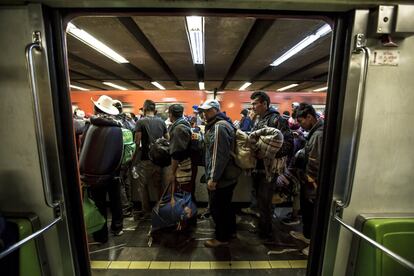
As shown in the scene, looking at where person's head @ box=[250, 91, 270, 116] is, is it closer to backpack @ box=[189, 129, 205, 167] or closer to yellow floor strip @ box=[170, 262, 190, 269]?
backpack @ box=[189, 129, 205, 167]

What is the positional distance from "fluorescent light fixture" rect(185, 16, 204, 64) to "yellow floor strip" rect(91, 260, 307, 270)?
264cm

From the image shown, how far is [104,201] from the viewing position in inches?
99.9

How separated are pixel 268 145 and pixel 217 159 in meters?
0.60

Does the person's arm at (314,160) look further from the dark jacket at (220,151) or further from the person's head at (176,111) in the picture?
the person's head at (176,111)

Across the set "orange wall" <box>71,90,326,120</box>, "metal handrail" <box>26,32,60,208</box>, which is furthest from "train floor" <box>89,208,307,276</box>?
"orange wall" <box>71,90,326,120</box>

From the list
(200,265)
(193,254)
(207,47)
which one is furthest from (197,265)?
(207,47)

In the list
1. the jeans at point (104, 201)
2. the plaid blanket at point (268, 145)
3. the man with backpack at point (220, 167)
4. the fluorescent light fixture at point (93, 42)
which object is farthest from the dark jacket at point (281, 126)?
the fluorescent light fixture at point (93, 42)

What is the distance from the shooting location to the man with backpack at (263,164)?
254 centimetres

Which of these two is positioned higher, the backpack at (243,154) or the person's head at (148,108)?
the person's head at (148,108)

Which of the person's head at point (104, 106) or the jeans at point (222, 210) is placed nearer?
the jeans at point (222, 210)

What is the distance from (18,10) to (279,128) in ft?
8.00

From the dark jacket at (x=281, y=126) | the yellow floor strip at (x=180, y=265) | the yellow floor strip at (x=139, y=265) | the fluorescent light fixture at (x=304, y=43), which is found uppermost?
the fluorescent light fixture at (x=304, y=43)

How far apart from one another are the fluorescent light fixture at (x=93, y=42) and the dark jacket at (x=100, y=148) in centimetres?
111

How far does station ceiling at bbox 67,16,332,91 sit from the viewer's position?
233 cm
